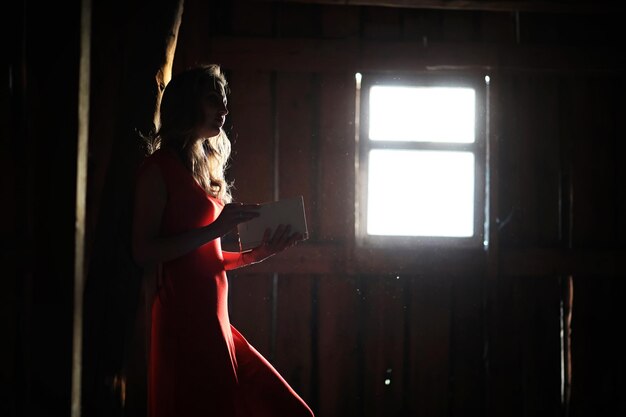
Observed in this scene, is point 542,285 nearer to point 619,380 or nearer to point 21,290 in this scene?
point 619,380

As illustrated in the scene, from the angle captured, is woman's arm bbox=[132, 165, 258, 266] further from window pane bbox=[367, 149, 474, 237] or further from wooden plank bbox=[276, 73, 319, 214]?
window pane bbox=[367, 149, 474, 237]

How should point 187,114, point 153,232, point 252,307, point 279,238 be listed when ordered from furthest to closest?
point 252,307 → point 279,238 → point 187,114 → point 153,232

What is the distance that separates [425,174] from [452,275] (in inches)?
25.5

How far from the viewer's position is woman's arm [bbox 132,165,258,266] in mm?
1731

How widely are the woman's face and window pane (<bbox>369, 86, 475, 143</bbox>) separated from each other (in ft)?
5.87

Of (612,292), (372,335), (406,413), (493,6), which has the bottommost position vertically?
(406,413)

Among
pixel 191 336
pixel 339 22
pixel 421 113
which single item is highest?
pixel 339 22

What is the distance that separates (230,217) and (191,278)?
9.1 inches

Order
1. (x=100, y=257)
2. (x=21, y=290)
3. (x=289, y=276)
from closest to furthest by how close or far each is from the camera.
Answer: (x=21, y=290) → (x=100, y=257) → (x=289, y=276)

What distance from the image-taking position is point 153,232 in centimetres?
174

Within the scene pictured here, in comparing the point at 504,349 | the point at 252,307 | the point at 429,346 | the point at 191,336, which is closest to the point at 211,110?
the point at 191,336

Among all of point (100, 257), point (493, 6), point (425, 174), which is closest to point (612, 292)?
point (425, 174)

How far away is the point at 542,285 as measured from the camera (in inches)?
140

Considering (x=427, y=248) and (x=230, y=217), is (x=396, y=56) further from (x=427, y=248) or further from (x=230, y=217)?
(x=230, y=217)
